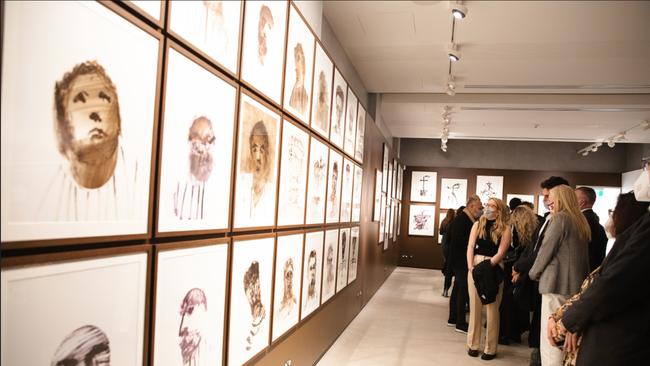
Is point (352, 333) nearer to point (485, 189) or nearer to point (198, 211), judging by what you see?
point (198, 211)

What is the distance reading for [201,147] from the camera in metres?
2.00

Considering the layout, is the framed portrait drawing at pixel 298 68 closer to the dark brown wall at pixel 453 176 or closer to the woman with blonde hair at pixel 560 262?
the woman with blonde hair at pixel 560 262

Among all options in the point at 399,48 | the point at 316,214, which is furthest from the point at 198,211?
the point at 399,48

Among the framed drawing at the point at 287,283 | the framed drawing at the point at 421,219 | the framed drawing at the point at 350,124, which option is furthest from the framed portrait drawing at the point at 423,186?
the framed drawing at the point at 287,283

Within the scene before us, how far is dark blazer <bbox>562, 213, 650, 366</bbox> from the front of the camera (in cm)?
221

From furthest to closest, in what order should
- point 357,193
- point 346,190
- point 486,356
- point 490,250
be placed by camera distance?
1. point 357,193
2. point 346,190
3. point 486,356
4. point 490,250

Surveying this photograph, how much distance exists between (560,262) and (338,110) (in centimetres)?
248

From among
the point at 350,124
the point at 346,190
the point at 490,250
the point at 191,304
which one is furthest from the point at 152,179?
the point at 490,250

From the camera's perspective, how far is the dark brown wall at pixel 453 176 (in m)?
13.0

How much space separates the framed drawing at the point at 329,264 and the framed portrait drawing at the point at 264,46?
2.08 metres

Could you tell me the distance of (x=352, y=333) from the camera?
583 cm

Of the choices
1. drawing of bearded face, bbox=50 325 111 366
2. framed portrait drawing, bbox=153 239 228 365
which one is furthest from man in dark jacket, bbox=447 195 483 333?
drawing of bearded face, bbox=50 325 111 366

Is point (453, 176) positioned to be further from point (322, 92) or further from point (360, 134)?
point (322, 92)

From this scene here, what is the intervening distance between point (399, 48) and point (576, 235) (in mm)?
2751
